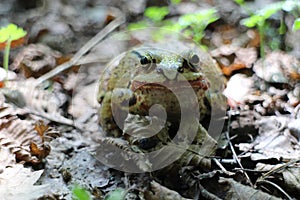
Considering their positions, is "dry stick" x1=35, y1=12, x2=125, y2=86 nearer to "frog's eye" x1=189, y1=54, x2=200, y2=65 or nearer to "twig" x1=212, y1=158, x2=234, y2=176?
"frog's eye" x1=189, y1=54, x2=200, y2=65

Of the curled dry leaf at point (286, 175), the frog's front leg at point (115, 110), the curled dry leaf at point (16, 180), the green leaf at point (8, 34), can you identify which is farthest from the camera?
the green leaf at point (8, 34)

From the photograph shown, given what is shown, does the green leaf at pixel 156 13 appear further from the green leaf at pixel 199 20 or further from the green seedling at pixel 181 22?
the green leaf at pixel 199 20

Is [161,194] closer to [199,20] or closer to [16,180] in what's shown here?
[16,180]

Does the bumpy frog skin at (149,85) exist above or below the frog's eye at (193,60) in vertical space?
below

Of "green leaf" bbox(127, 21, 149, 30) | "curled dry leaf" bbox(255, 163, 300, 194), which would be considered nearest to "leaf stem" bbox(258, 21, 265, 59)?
"green leaf" bbox(127, 21, 149, 30)

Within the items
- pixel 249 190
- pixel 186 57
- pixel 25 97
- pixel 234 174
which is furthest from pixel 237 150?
pixel 25 97

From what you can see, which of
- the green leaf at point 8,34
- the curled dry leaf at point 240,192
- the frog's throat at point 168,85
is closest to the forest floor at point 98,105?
the curled dry leaf at point 240,192

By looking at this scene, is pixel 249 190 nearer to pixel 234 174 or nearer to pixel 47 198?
pixel 234 174
